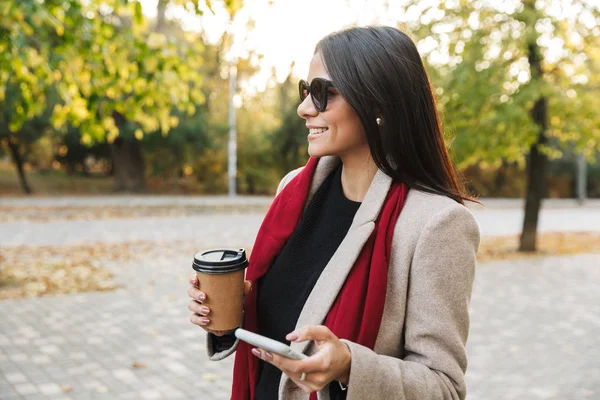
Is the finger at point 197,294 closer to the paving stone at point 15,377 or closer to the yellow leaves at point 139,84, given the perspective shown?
the paving stone at point 15,377

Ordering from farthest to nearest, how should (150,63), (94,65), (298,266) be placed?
(94,65) < (150,63) < (298,266)

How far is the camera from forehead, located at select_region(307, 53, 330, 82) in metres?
1.58

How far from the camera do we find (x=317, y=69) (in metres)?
1.61

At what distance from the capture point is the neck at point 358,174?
1666 mm

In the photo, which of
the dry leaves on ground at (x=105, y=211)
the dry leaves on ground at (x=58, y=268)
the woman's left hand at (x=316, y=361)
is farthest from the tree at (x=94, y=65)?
the dry leaves on ground at (x=105, y=211)

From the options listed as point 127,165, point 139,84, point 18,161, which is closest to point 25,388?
point 139,84

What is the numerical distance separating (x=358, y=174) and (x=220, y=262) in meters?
0.48

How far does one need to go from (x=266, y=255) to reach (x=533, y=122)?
1003 cm

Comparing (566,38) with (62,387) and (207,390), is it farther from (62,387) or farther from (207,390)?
(62,387)

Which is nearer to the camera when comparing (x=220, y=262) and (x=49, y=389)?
(x=220, y=262)

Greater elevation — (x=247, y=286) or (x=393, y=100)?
(x=393, y=100)

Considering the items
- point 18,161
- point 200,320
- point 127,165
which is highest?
point 200,320

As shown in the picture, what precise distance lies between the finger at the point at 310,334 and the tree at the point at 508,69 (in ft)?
29.8

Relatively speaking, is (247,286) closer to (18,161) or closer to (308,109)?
(308,109)
